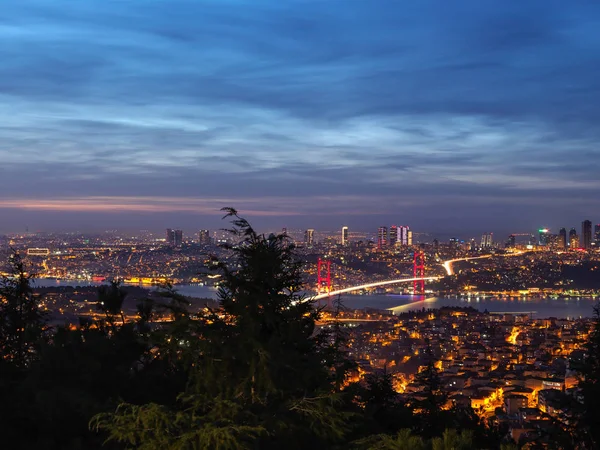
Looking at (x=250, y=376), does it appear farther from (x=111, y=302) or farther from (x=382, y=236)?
(x=382, y=236)

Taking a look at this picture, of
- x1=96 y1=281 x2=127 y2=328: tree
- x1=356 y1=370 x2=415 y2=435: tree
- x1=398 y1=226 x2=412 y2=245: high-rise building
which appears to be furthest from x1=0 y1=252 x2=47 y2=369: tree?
x1=398 y1=226 x2=412 y2=245: high-rise building

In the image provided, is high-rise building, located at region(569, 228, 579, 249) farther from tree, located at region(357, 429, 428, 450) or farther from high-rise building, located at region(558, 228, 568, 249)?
tree, located at region(357, 429, 428, 450)

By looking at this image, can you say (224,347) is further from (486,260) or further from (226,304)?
(486,260)

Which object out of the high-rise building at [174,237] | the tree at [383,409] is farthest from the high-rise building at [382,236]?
the tree at [383,409]

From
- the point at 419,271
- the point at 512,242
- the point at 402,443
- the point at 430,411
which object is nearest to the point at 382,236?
the point at 419,271

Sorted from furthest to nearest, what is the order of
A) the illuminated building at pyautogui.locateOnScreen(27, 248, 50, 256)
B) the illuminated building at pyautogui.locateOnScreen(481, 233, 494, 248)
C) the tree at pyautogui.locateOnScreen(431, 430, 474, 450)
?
the illuminated building at pyautogui.locateOnScreen(481, 233, 494, 248), the illuminated building at pyautogui.locateOnScreen(27, 248, 50, 256), the tree at pyautogui.locateOnScreen(431, 430, 474, 450)
